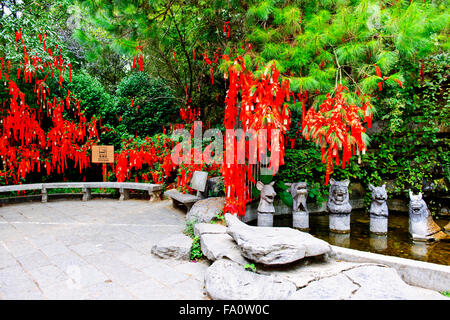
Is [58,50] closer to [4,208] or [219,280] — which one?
[4,208]

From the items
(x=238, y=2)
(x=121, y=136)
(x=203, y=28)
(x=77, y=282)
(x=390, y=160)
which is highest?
(x=203, y=28)

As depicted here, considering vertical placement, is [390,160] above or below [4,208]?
above

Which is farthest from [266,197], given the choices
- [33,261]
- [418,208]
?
[33,261]

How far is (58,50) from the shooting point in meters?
7.23

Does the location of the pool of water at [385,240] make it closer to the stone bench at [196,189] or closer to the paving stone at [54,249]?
the stone bench at [196,189]

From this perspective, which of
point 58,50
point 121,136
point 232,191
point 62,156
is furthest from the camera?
point 121,136

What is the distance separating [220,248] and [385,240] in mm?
2684

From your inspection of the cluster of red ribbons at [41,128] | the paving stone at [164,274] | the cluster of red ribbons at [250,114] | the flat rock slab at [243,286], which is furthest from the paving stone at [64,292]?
the cluster of red ribbons at [41,128]

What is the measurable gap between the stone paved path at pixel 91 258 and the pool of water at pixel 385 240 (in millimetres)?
2173

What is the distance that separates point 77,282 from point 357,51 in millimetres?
4352

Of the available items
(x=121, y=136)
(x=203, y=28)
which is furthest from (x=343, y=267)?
(x=121, y=136)

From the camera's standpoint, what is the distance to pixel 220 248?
137 inches

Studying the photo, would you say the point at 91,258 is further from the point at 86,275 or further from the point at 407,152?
the point at 407,152

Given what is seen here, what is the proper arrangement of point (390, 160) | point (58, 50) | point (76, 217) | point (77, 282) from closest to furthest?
point (77, 282), point (76, 217), point (390, 160), point (58, 50)
